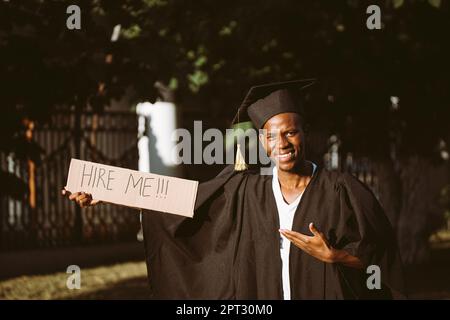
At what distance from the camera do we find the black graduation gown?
12.0ft

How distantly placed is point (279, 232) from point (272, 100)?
0.75 meters

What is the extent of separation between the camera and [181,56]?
7.50 m

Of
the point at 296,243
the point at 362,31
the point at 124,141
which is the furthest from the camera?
the point at 124,141

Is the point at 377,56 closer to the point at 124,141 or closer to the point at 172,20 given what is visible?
the point at 172,20

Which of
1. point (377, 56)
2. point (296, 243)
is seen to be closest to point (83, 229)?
point (377, 56)

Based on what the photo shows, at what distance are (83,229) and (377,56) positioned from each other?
624cm

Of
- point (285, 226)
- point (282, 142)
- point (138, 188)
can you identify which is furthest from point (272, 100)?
point (138, 188)

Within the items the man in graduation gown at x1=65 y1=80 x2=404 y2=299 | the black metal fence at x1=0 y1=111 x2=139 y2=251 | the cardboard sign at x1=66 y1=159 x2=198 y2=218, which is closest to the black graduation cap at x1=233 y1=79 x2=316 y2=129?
the man in graduation gown at x1=65 y1=80 x2=404 y2=299

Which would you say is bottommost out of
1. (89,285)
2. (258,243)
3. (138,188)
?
(89,285)

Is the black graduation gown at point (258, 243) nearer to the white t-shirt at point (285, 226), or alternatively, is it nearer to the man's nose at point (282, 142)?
the white t-shirt at point (285, 226)

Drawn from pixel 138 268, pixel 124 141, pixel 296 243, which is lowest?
pixel 138 268

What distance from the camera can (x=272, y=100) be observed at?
152 inches

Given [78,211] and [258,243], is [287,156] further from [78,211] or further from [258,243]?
[78,211]

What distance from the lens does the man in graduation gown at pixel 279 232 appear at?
11.9 feet
